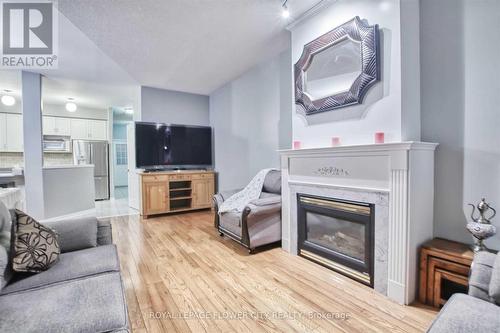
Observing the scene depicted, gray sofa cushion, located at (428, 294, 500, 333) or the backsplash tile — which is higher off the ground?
the backsplash tile

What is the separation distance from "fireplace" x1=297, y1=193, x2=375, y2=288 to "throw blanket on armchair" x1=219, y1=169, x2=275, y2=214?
29.0 inches

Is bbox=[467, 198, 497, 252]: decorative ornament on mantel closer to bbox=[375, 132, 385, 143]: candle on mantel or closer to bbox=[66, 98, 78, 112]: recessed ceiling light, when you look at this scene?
bbox=[375, 132, 385, 143]: candle on mantel

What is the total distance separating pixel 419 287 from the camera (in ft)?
5.86

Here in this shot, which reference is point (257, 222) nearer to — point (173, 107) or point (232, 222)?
point (232, 222)

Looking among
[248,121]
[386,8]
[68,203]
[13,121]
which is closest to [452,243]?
[386,8]

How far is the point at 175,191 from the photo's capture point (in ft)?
16.0

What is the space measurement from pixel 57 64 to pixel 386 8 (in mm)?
4522

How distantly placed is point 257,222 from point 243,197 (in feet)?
1.98

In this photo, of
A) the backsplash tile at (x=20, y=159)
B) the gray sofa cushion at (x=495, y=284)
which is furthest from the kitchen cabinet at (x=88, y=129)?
the gray sofa cushion at (x=495, y=284)

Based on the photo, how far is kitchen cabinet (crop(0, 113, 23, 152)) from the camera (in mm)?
5477

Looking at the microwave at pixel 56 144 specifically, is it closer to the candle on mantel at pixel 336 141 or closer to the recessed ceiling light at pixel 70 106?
the recessed ceiling light at pixel 70 106

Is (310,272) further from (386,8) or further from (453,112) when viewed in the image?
(386,8)

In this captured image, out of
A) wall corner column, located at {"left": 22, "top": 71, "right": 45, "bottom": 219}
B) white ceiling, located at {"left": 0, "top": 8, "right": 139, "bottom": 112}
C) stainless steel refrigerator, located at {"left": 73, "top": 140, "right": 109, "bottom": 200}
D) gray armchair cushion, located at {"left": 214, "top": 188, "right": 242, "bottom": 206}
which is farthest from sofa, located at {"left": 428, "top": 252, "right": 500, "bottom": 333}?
stainless steel refrigerator, located at {"left": 73, "top": 140, "right": 109, "bottom": 200}

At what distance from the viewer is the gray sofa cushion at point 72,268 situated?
129 cm
